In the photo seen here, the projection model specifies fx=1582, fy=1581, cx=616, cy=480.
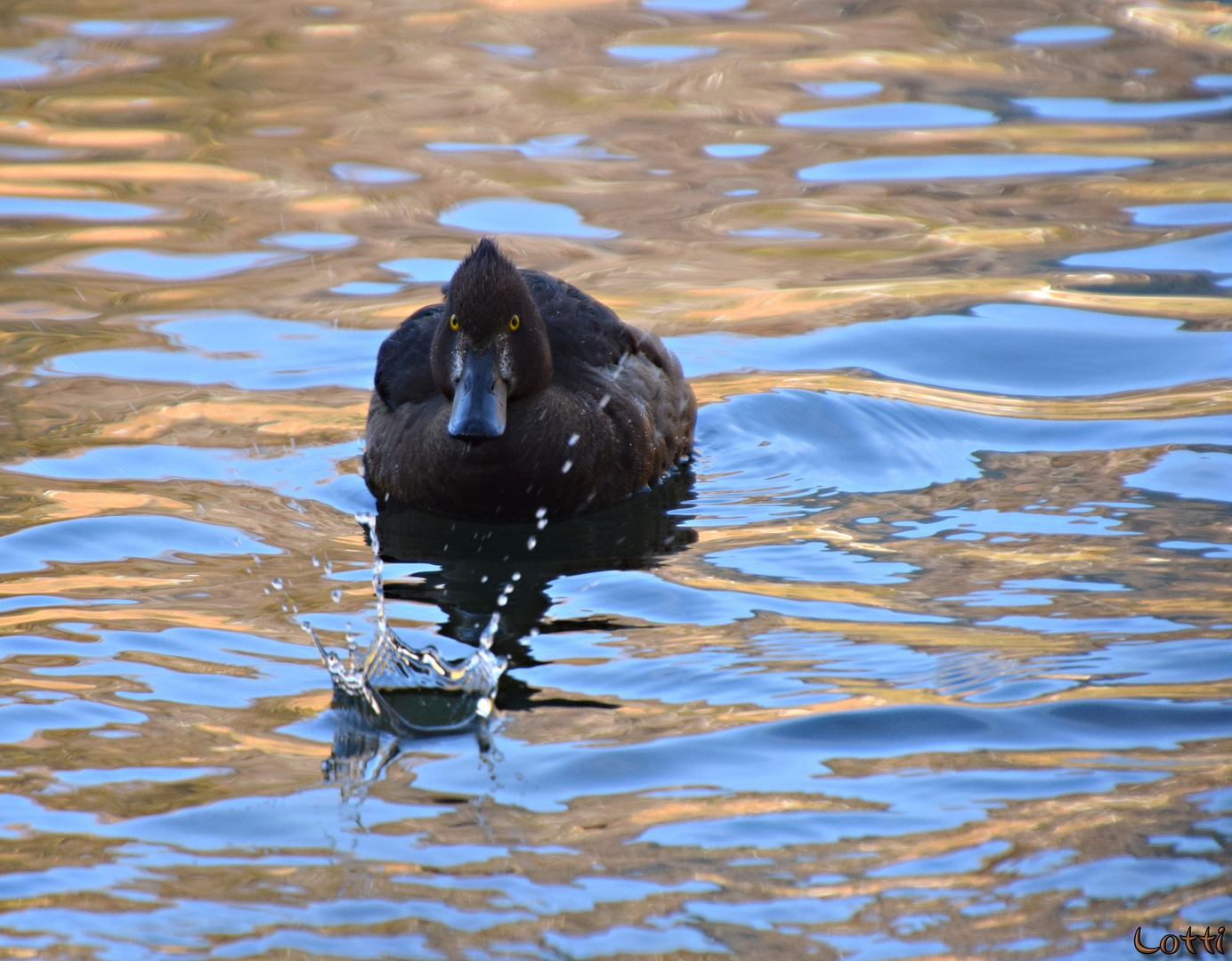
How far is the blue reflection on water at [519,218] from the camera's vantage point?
11.4 meters

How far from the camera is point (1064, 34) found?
1526 centimetres

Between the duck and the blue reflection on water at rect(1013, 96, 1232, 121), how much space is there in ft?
24.7

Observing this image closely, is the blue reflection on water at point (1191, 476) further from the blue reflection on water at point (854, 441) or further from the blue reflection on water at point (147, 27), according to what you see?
the blue reflection on water at point (147, 27)

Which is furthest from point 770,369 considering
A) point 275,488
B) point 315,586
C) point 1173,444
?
point 315,586

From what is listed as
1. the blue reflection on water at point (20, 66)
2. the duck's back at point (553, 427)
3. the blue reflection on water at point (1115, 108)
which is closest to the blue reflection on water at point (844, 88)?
the blue reflection on water at point (1115, 108)

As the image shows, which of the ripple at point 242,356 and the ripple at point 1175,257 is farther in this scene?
the ripple at point 1175,257

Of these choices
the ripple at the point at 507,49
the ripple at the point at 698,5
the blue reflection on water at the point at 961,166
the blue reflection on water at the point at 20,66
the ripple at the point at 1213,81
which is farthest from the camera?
the ripple at the point at 698,5

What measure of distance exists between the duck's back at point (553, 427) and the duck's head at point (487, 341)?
0.15 m

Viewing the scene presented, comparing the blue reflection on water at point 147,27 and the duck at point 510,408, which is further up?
the blue reflection on water at point 147,27

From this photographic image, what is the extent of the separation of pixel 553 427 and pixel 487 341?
49 centimetres

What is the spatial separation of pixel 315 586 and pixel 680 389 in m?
2.39

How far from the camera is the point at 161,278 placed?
10.6 m

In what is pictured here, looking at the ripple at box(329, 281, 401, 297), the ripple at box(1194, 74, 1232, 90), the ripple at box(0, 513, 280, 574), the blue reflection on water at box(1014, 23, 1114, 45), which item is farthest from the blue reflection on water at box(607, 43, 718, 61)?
the ripple at box(0, 513, 280, 574)

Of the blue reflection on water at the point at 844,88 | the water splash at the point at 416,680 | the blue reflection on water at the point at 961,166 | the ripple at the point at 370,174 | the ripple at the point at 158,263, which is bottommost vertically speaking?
the water splash at the point at 416,680
